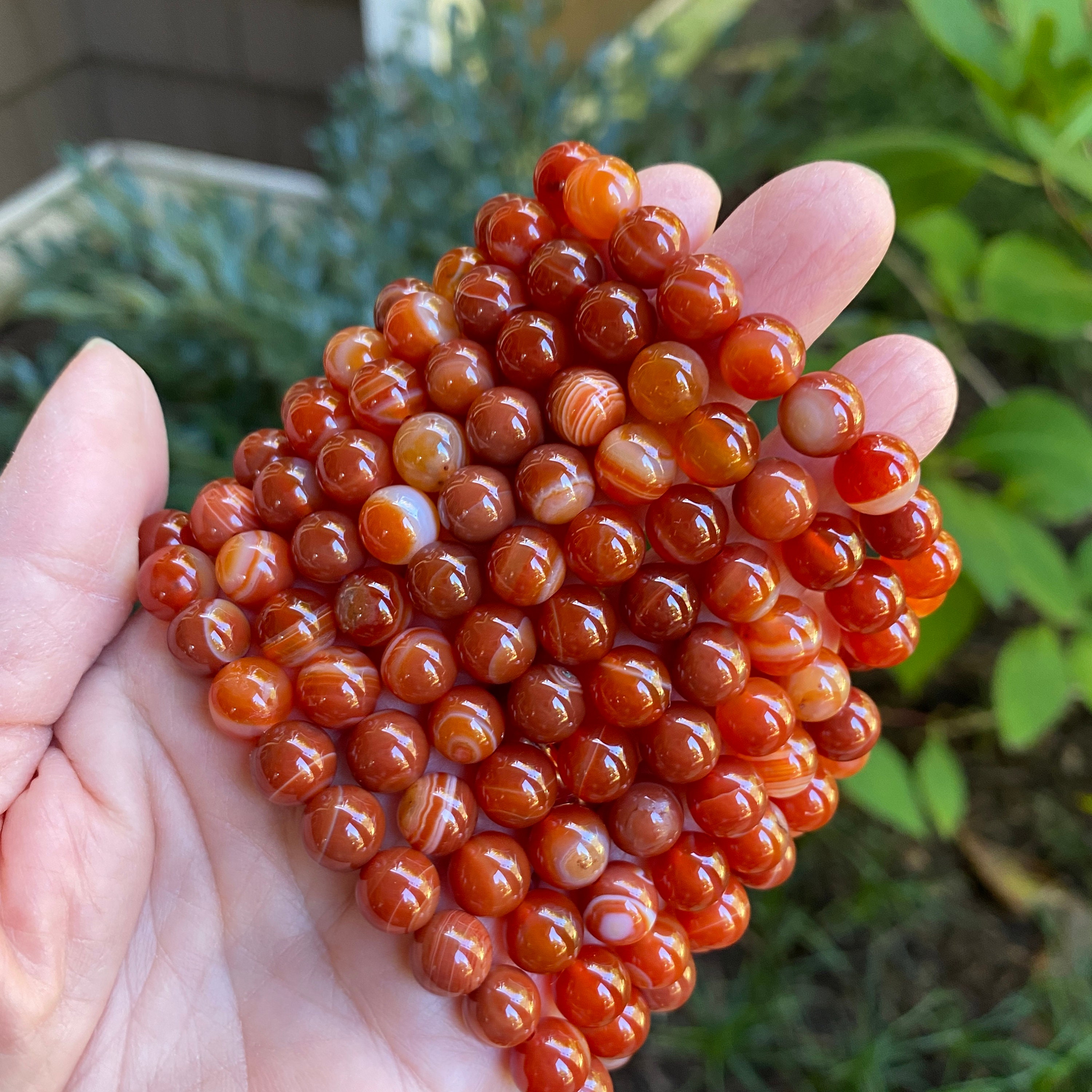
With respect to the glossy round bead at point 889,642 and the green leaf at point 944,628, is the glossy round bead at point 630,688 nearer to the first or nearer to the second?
the glossy round bead at point 889,642

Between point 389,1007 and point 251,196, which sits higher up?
point 251,196

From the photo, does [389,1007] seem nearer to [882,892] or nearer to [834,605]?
[834,605]

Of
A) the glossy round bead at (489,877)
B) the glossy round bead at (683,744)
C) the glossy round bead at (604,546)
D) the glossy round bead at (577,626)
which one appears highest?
the glossy round bead at (604,546)

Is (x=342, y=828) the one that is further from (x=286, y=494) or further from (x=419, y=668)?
(x=286, y=494)

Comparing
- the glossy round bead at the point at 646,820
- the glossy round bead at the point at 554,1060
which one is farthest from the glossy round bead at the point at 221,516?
the glossy round bead at the point at 554,1060

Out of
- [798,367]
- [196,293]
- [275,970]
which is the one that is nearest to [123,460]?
[275,970]

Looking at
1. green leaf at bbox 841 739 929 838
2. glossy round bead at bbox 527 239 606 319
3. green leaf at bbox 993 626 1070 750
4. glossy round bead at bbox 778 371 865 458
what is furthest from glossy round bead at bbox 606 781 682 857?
green leaf at bbox 993 626 1070 750

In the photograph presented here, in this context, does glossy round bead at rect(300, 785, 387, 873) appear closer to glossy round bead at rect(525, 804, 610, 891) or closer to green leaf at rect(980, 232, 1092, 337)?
glossy round bead at rect(525, 804, 610, 891)
